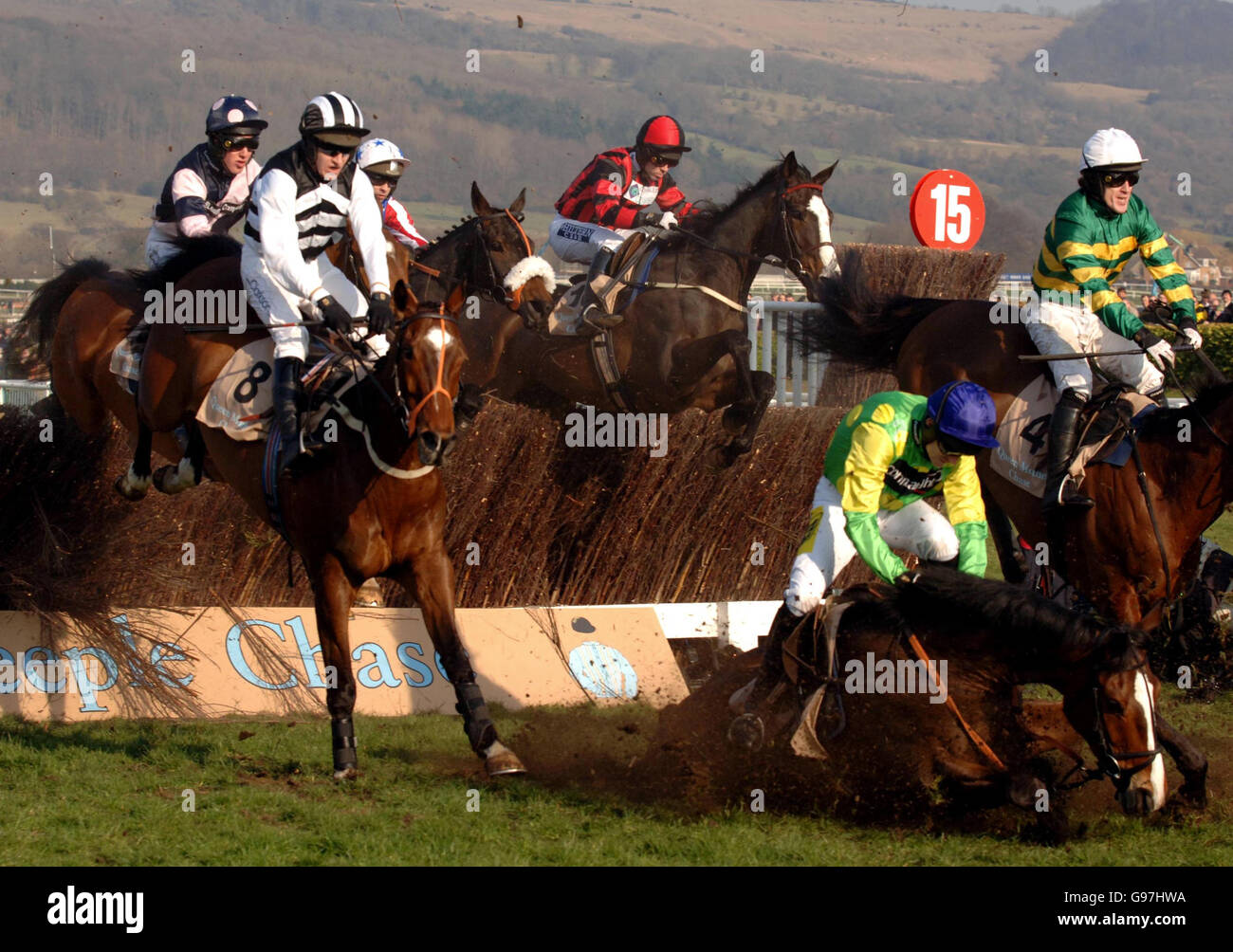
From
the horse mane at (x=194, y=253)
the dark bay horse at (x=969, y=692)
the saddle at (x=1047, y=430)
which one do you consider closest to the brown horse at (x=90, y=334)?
the horse mane at (x=194, y=253)

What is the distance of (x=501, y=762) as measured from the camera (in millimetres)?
5445

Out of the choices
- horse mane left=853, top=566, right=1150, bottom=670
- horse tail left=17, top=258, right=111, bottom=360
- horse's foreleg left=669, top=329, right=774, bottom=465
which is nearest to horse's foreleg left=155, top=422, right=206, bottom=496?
horse tail left=17, top=258, right=111, bottom=360

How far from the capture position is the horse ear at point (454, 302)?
210 inches

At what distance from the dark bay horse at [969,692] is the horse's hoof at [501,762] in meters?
1.01

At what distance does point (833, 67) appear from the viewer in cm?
11288

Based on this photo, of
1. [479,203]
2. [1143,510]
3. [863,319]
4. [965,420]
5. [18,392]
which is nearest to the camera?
[965,420]

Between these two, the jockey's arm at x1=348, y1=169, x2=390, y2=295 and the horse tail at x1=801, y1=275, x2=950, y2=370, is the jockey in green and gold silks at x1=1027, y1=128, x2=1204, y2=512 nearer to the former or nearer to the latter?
the horse tail at x1=801, y1=275, x2=950, y2=370

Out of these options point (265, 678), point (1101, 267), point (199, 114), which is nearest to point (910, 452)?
point (1101, 267)

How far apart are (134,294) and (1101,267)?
5.04 metres

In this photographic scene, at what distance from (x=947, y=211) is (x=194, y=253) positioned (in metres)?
7.29

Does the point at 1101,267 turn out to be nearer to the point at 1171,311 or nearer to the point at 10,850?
the point at 1171,311

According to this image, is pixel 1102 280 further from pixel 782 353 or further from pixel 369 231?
pixel 782 353

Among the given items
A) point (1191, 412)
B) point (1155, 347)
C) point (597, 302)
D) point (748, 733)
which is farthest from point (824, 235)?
point (748, 733)

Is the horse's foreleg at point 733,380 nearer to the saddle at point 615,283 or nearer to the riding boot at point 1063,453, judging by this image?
the saddle at point 615,283
